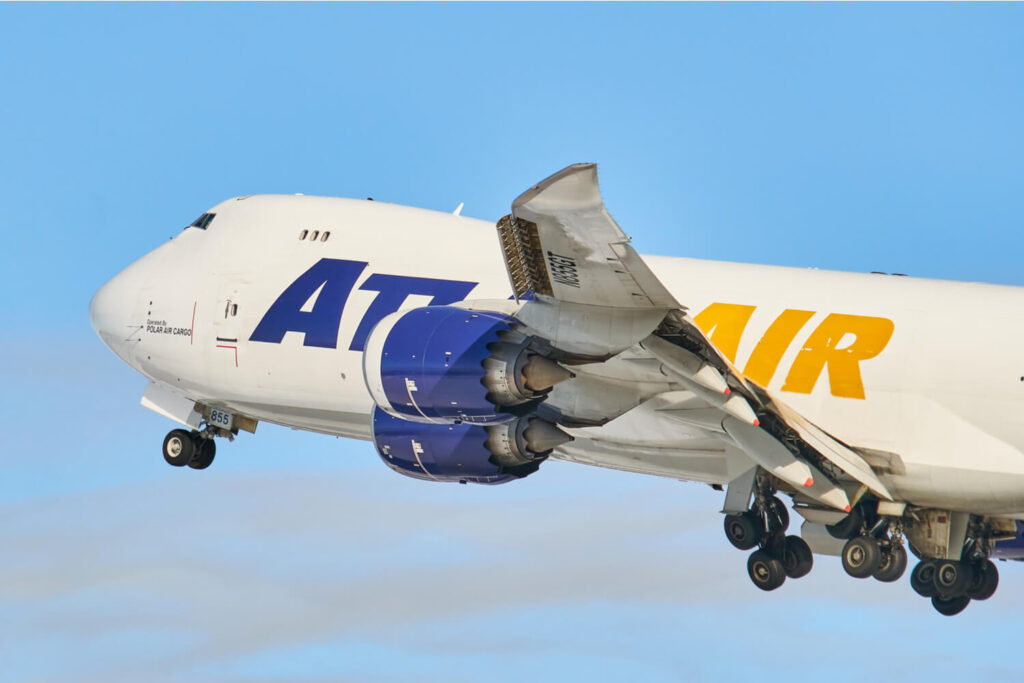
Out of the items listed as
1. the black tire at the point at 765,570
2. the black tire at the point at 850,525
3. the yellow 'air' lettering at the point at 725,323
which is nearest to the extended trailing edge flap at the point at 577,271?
the yellow 'air' lettering at the point at 725,323

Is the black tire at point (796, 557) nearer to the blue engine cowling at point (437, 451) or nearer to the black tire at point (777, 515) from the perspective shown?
the black tire at point (777, 515)

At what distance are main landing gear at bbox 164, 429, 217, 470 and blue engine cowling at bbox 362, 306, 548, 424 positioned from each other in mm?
9757

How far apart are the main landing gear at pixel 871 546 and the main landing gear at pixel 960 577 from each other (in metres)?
0.40

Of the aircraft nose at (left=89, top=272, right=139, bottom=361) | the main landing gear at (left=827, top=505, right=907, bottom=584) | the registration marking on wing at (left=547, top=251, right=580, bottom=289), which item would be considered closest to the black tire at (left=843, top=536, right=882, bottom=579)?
the main landing gear at (left=827, top=505, right=907, bottom=584)

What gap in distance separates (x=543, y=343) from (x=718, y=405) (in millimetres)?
2533

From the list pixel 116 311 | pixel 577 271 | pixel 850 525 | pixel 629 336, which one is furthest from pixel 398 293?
pixel 577 271

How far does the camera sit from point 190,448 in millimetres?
30781

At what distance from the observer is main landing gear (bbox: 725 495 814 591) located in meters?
26.2

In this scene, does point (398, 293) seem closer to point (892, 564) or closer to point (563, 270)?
point (563, 270)

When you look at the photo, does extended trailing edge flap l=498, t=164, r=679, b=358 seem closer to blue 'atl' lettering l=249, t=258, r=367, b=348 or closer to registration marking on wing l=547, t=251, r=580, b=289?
registration marking on wing l=547, t=251, r=580, b=289

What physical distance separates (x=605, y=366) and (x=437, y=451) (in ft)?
10.8

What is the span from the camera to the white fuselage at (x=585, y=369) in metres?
23.9

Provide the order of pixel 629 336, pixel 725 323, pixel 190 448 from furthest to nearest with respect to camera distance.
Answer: pixel 190 448 → pixel 725 323 → pixel 629 336

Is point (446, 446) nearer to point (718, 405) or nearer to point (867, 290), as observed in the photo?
point (718, 405)
